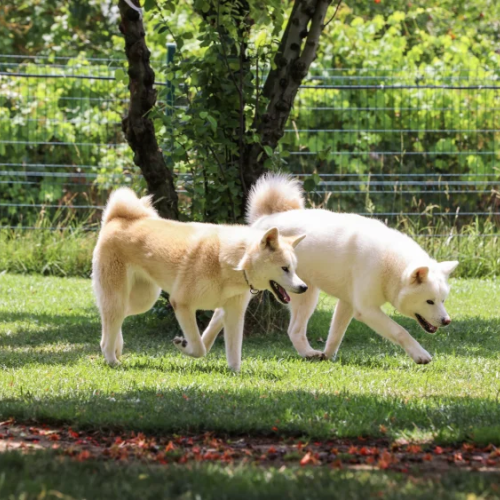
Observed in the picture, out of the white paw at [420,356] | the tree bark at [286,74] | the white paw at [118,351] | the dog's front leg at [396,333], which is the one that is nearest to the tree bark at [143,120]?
the tree bark at [286,74]

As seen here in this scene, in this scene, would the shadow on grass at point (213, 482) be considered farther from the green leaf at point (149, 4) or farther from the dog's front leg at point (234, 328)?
the green leaf at point (149, 4)

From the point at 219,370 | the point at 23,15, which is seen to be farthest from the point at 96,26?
the point at 219,370

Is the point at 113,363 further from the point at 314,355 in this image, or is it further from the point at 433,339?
the point at 433,339

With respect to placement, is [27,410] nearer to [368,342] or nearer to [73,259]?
[368,342]

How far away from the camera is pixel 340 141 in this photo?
12914 mm

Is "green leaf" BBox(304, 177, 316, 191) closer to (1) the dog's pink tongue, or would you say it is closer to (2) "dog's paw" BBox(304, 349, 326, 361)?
(2) "dog's paw" BBox(304, 349, 326, 361)

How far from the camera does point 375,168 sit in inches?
509

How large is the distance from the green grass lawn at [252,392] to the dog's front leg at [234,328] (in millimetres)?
106

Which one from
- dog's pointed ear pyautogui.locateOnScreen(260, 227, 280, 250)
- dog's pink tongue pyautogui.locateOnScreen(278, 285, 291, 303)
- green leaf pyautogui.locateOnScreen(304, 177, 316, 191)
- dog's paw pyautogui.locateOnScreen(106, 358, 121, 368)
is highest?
green leaf pyautogui.locateOnScreen(304, 177, 316, 191)

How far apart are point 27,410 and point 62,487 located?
1464 millimetres

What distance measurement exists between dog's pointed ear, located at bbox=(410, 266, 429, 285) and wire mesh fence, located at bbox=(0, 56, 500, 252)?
608 cm

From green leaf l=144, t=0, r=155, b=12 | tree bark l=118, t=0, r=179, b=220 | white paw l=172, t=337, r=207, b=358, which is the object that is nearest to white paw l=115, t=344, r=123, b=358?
white paw l=172, t=337, r=207, b=358

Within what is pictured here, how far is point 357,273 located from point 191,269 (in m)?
1.23

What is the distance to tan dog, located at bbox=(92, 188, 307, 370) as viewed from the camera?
610 centimetres
